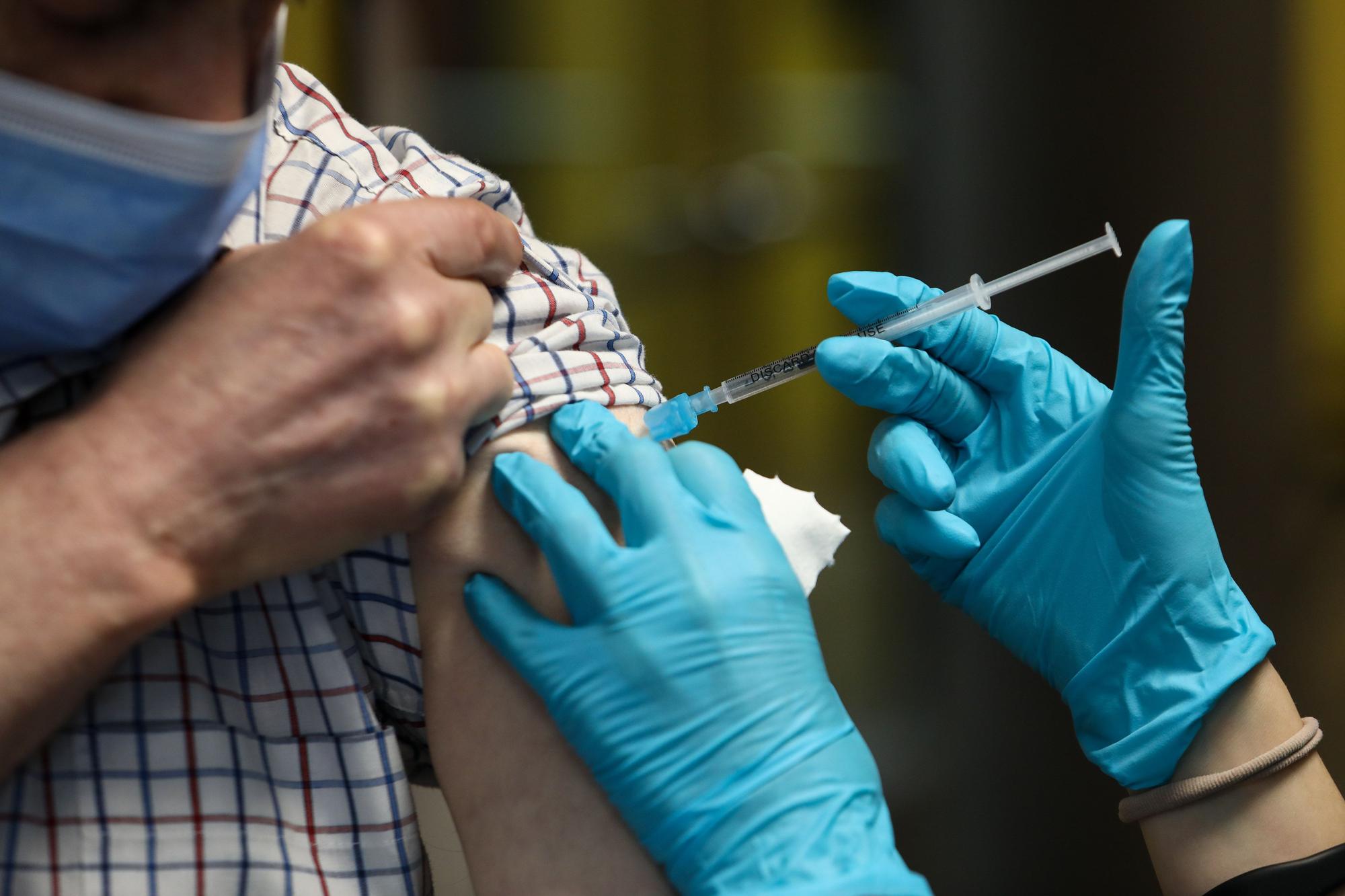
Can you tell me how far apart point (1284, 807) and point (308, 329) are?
102cm

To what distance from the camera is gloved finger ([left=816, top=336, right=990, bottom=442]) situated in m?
1.06

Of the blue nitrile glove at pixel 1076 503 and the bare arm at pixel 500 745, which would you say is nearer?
the bare arm at pixel 500 745

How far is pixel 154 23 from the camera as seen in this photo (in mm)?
565

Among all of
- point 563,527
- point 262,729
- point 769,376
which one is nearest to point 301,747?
point 262,729

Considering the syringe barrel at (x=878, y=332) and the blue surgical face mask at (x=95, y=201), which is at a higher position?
the blue surgical face mask at (x=95, y=201)

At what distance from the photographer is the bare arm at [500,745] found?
0.75m

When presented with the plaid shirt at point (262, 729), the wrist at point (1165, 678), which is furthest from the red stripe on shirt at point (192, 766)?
the wrist at point (1165, 678)

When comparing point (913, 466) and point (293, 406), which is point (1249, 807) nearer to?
point (913, 466)

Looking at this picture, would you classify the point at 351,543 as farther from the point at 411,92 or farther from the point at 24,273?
the point at 411,92

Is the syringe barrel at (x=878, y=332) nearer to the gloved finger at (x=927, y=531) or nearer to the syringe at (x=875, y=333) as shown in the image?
the syringe at (x=875, y=333)

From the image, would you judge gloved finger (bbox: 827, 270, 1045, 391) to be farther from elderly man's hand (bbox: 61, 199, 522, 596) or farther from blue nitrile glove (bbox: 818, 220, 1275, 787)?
elderly man's hand (bbox: 61, 199, 522, 596)

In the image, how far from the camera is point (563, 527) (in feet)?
2.47

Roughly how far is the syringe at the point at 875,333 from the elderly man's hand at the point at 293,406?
0.75 ft

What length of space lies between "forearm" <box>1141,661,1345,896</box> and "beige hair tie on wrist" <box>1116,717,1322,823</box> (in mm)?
12
